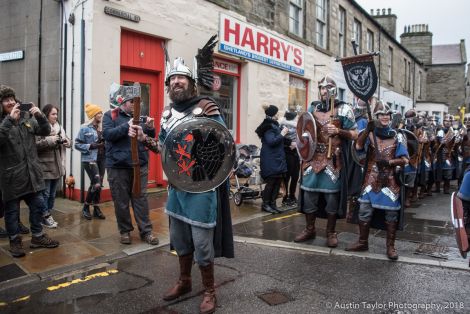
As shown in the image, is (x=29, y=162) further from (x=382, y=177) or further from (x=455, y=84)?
(x=455, y=84)

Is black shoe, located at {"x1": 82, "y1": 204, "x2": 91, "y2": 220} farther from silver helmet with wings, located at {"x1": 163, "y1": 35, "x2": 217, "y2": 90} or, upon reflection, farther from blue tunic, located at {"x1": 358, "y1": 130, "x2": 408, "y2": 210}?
blue tunic, located at {"x1": 358, "y1": 130, "x2": 408, "y2": 210}

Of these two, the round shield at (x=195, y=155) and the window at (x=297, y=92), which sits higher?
the window at (x=297, y=92)

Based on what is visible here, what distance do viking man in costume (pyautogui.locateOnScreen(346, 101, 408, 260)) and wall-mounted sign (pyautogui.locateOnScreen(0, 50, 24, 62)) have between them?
23.8 feet

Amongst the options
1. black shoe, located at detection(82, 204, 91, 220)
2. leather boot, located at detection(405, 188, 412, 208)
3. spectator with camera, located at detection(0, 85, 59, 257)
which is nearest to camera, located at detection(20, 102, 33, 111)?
spectator with camera, located at detection(0, 85, 59, 257)

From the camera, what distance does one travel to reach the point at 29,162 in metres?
5.12

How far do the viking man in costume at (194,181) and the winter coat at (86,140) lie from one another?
11.0ft

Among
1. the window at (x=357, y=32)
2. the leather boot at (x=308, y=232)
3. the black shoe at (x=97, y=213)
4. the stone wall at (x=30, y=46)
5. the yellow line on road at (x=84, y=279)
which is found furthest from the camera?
the window at (x=357, y=32)

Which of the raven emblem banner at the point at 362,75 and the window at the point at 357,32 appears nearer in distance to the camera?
the raven emblem banner at the point at 362,75

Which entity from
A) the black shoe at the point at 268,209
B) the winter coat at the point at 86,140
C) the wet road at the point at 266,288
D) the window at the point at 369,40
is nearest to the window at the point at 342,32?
the window at the point at 369,40

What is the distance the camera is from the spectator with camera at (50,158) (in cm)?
609

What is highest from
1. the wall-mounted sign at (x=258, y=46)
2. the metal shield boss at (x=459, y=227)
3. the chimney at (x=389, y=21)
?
the chimney at (x=389, y=21)

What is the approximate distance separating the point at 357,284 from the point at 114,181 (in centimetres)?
319

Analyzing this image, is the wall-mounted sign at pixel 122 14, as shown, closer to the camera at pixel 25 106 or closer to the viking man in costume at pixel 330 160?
the camera at pixel 25 106

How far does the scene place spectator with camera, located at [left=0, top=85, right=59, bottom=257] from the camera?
493 cm
